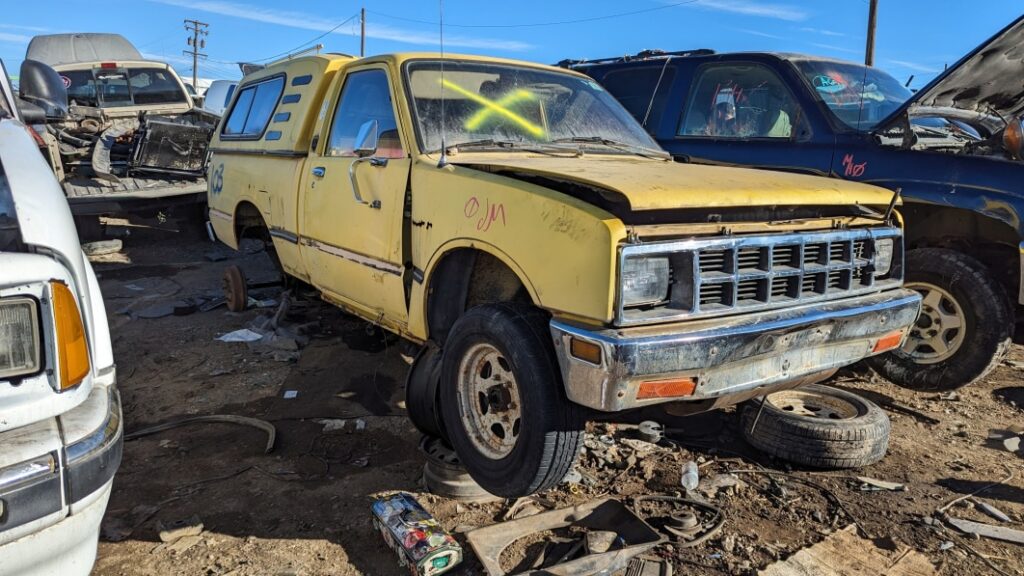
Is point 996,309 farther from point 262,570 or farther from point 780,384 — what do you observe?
point 262,570

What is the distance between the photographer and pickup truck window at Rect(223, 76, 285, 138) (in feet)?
16.3

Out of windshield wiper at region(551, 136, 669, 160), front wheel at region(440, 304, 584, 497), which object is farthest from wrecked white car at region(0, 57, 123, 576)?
windshield wiper at region(551, 136, 669, 160)

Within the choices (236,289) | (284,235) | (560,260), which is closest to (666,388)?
(560,260)

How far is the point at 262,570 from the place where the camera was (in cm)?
249

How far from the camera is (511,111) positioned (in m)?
3.67

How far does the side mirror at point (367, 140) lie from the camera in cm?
359

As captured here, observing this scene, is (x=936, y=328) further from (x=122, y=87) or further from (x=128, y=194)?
(x=122, y=87)

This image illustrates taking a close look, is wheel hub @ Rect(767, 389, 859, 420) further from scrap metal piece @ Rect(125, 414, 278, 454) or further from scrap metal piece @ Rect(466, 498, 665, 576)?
scrap metal piece @ Rect(125, 414, 278, 454)

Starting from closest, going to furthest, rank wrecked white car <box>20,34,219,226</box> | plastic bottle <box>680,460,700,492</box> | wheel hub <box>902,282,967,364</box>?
plastic bottle <box>680,460,700,492</box> → wheel hub <box>902,282,967,364</box> → wrecked white car <box>20,34,219,226</box>

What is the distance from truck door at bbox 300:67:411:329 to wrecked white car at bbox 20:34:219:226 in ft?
15.4

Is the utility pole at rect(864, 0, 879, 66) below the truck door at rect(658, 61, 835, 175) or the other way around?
the other way around

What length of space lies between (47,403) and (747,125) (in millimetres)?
4696

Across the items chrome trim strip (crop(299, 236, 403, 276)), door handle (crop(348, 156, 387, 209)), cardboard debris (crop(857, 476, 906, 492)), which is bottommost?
cardboard debris (crop(857, 476, 906, 492))

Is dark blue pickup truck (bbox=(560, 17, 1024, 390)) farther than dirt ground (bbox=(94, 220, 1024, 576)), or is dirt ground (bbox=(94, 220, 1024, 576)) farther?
dark blue pickup truck (bbox=(560, 17, 1024, 390))
